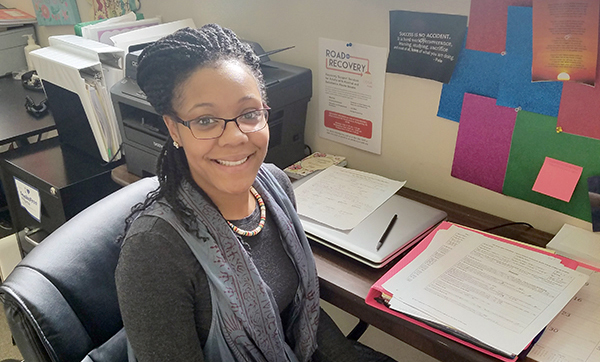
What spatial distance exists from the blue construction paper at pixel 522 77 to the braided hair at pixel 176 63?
586 millimetres

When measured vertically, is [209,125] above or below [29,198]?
above

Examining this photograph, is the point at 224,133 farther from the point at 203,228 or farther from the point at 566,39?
the point at 566,39

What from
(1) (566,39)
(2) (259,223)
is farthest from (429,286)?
(1) (566,39)

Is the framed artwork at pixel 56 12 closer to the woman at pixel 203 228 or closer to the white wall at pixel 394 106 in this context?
the white wall at pixel 394 106

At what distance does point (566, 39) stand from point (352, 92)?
0.57 meters

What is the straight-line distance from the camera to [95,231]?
94cm

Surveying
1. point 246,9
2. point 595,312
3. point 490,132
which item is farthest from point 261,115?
point 246,9

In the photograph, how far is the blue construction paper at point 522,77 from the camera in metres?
1.04

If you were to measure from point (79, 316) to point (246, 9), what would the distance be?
111 cm

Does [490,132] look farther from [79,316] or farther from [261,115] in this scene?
[79,316]

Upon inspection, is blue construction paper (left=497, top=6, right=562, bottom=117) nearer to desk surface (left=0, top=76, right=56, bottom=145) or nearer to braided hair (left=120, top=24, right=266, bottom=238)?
braided hair (left=120, top=24, right=266, bottom=238)

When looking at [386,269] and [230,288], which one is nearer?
[230,288]

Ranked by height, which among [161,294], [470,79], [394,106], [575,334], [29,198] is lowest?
[29,198]

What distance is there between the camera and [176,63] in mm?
822
